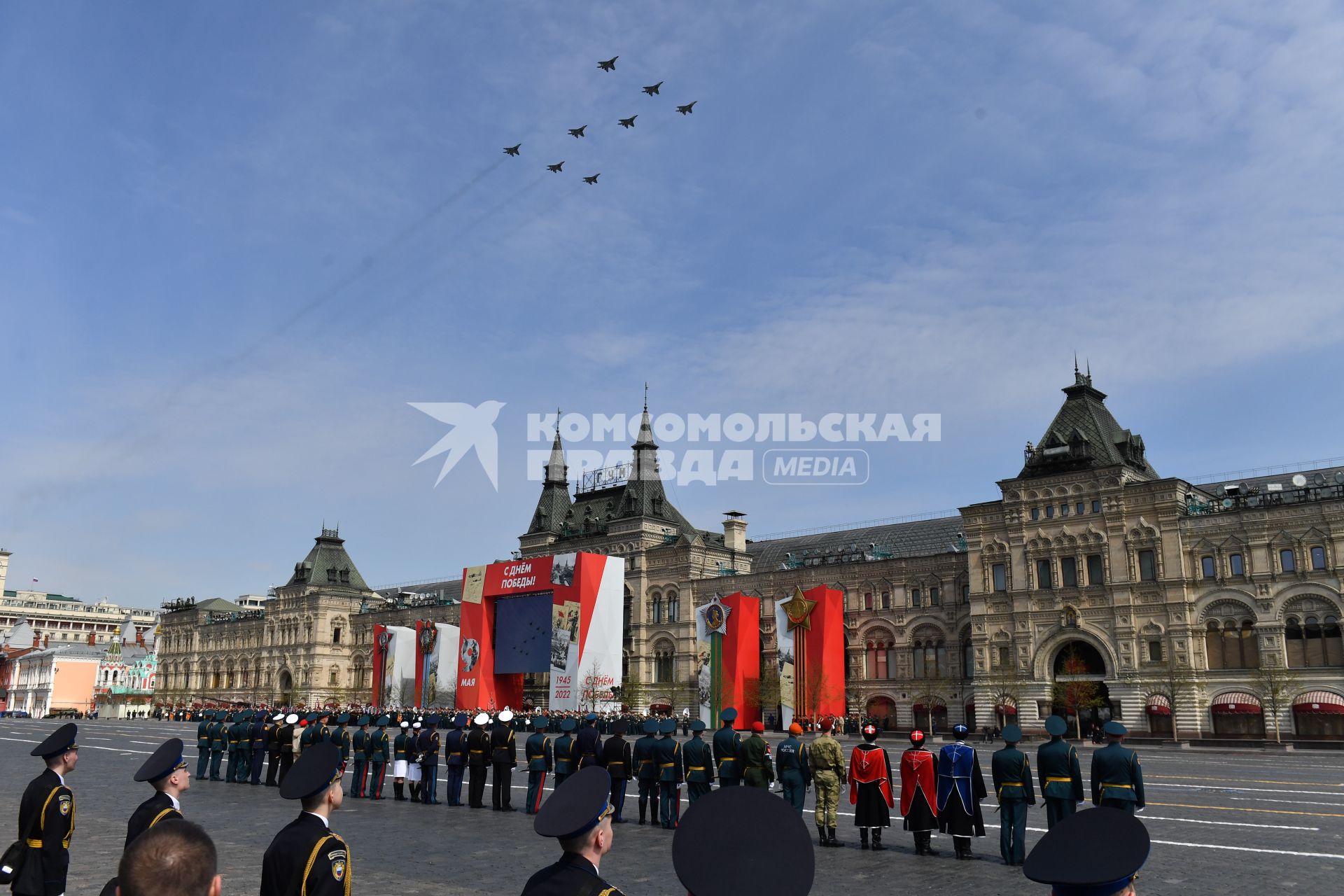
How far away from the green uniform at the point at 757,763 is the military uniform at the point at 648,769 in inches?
77.7

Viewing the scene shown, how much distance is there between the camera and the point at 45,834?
310 inches

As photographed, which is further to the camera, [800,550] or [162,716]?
[162,716]

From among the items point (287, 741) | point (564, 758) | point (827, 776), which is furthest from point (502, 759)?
point (827, 776)

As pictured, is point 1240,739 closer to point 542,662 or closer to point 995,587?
point 995,587

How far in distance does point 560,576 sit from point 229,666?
57.5m

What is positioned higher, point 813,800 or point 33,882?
point 33,882

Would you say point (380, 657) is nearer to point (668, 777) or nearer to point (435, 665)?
point (435, 665)

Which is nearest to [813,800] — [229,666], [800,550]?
[800,550]

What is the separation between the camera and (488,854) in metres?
14.8

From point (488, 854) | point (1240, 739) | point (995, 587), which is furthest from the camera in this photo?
point (995, 587)

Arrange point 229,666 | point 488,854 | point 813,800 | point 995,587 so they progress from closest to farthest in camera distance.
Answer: point 488,854 → point 813,800 → point 995,587 → point 229,666

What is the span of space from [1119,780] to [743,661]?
161ft

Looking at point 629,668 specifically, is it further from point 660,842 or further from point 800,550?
point 660,842

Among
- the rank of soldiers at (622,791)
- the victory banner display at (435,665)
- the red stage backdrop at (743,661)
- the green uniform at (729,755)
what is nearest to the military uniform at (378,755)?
the rank of soldiers at (622,791)
